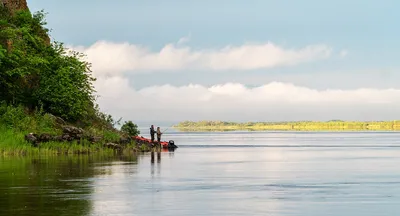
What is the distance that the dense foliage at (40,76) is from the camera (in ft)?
232

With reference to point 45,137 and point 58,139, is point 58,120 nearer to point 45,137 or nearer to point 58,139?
point 58,139

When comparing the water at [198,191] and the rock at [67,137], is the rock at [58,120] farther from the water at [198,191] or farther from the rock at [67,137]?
the water at [198,191]

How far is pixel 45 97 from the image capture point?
7231 centimetres

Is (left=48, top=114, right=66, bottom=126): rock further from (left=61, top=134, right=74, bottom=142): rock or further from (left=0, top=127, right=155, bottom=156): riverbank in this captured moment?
(left=61, top=134, right=74, bottom=142): rock

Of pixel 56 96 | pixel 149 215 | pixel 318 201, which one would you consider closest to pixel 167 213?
pixel 149 215

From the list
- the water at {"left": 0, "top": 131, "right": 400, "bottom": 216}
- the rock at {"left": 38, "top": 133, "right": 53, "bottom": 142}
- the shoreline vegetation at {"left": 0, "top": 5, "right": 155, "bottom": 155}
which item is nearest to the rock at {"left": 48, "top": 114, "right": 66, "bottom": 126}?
the shoreline vegetation at {"left": 0, "top": 5, "right": 155, "bottom": 155}

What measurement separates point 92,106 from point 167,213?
57887 mm

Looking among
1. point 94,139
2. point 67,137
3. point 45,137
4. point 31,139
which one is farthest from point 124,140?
point 31,139

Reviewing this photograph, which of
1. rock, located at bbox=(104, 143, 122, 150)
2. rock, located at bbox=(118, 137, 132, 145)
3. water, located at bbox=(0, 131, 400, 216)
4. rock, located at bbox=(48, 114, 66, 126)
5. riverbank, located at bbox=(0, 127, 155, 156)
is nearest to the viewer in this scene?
water, located at bbox=(0, 131, 400, 216)

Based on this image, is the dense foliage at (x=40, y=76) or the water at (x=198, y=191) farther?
the dense foliage at (x=40, y=76)

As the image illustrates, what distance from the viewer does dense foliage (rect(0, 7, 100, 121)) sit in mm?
70812

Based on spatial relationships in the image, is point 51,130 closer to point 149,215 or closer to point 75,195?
point 75,195

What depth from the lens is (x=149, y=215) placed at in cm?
2184

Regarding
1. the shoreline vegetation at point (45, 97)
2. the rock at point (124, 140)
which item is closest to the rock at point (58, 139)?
the shoreline vegetation at point (45, 97)
